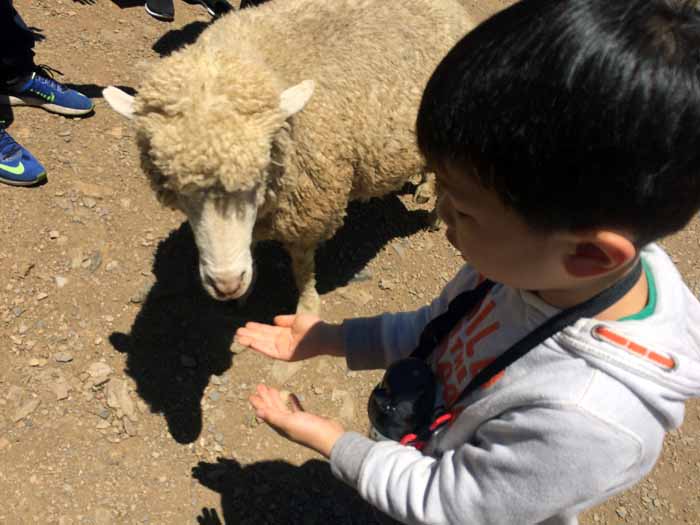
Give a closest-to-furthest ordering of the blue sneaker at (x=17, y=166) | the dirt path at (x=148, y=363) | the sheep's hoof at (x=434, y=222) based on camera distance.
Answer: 1. the dirt path at (x=148, y=363)
2. the blue sneaker at (x=17, y=166)
3. the sheep's hoof at (x=434, y=222)

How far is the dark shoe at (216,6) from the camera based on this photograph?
489 cm

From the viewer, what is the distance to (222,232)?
77.9 inches

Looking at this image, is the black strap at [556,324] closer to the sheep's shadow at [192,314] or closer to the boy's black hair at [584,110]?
the boy's black hair at [584,110]

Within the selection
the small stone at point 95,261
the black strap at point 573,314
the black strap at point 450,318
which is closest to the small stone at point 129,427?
the small stone at point 95,261

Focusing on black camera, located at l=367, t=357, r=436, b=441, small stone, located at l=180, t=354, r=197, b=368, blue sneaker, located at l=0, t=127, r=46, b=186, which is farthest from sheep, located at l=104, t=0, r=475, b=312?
blue sneaker, located at l=0, t=127, r=46, b=186

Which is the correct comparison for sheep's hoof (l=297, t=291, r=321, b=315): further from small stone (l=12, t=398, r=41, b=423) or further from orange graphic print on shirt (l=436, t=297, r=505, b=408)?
orange graphic print on shirt (l=436, t=297, r=505, b=408)

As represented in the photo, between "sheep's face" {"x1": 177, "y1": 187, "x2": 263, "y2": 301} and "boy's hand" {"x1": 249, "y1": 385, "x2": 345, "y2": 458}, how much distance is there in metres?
0.58

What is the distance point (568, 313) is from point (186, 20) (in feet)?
16.4

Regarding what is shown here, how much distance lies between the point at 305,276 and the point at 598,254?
7.56ft

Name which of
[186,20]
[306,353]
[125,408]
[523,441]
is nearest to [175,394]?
[125,408]

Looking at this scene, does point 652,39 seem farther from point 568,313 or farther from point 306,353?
point 306,353

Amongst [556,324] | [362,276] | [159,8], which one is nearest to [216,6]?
[159,8]

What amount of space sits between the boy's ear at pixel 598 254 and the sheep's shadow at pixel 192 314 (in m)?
2.34

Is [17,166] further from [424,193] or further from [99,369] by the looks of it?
[424,193]
